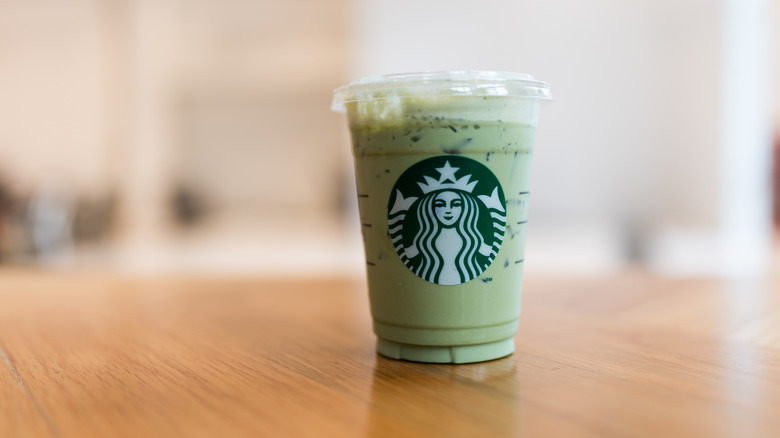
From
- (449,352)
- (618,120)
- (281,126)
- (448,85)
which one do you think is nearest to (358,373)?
(449,352)

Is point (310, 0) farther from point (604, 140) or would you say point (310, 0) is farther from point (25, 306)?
point (25, 306)

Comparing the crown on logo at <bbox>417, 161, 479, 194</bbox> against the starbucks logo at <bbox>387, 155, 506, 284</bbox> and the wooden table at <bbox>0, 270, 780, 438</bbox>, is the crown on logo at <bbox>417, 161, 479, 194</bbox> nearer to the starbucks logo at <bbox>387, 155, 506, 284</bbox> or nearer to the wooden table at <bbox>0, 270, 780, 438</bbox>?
the starbucks logo at <bbox>387, 155, 506, 284</bbox>

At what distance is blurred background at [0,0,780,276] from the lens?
3361mm

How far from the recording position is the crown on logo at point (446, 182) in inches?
23.5

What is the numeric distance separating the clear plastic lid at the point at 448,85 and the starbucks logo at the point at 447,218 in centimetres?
6

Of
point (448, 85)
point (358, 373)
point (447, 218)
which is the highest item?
point (448, 85)

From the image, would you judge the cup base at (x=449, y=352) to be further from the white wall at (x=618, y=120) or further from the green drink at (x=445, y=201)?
the white wall at (x=618, y=120)

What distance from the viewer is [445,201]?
1.97ft

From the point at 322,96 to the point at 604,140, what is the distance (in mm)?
2072

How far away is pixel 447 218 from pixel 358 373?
0.50ft

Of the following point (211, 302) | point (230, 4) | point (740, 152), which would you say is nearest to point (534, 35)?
point (740, 152)

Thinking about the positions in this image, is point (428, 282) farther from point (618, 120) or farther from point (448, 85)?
point (618, 120)

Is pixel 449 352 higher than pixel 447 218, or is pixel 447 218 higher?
pixel 447 218

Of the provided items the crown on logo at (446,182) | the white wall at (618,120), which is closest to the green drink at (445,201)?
the crown on logo at (446,182)
